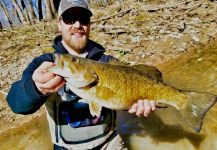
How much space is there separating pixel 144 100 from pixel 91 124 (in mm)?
718

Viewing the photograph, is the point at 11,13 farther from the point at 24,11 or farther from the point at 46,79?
the point at 46,79

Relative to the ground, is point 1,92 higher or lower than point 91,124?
lower

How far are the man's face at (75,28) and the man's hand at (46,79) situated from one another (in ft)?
3.32

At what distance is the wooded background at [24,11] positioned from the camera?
38.1ft

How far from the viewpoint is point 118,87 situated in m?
3.06

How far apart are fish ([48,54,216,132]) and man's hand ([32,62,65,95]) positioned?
4cm

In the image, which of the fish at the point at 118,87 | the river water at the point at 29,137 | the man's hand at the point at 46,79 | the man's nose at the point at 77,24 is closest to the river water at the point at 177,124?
the river water at the point at 29,137

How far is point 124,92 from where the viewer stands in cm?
310

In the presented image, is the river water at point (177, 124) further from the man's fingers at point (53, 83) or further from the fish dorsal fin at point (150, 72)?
the man's fingers at point (53, 83)

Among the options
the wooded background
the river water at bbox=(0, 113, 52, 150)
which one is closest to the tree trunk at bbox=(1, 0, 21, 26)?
the wooded background

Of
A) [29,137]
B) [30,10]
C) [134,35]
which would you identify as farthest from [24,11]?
[29,137]

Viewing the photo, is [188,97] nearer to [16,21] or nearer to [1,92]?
[1,92]

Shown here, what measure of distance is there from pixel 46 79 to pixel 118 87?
0.61 metres

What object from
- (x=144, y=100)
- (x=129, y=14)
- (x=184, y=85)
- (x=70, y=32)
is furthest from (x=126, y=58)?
(x=144, y=100)
